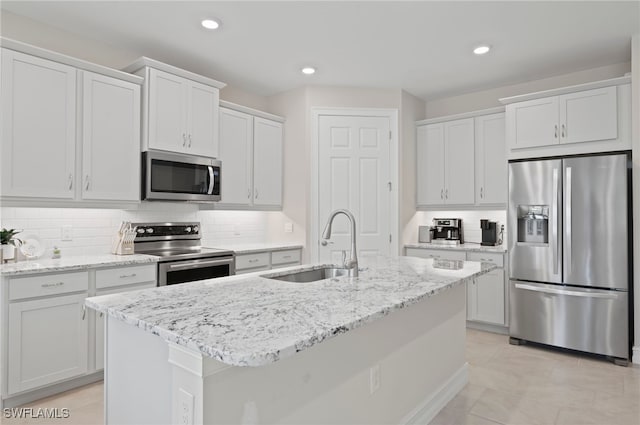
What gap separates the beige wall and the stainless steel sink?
3.36 meters

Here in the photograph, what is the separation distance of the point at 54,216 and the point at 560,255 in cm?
434

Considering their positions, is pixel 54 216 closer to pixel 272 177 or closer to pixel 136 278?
pixel 136 278

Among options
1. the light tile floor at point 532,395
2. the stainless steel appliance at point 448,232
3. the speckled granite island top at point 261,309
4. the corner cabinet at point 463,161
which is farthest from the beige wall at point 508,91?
the speckled granite island top at point 261,309

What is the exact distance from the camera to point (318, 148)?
4520mm

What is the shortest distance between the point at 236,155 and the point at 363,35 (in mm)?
1786

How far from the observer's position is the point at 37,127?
8.89 ft

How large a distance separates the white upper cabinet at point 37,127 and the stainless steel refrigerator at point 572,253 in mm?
3909

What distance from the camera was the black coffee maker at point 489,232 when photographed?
4445 millimetres

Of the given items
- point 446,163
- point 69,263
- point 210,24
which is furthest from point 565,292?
point 69,263

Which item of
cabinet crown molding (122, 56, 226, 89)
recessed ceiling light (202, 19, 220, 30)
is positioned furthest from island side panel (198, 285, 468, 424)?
cabinet crown molding (122, 56, 226, 89)

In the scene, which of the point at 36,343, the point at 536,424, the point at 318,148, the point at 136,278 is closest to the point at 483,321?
the point at 536,424

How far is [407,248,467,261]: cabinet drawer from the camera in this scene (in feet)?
14.1

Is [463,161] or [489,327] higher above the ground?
[463,161]

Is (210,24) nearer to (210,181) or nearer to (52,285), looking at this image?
(210,181)
